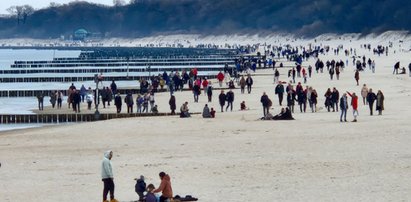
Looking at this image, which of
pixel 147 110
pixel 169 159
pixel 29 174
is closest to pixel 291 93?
pixel 147 110

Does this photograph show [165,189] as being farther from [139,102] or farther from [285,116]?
[139,102]

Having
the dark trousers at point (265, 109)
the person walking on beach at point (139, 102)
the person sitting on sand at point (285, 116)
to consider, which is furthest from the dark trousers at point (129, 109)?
the person sitting on sand at point (285, 116)

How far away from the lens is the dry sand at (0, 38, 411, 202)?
20500 mm

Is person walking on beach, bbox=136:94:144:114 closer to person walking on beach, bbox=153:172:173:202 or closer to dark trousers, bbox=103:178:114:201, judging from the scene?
dark trousers, bbox=103:178:114:201

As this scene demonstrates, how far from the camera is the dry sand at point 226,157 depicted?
→ 67.3ft

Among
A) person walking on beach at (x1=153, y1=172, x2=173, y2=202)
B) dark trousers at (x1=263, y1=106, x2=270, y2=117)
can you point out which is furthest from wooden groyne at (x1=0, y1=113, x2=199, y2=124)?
person walking on beach at (x1=153, y1=172, x2=173, y2=202)

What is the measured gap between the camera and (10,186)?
71.2ft

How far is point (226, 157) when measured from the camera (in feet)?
83.6

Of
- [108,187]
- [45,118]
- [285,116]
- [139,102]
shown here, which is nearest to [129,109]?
[139,102]

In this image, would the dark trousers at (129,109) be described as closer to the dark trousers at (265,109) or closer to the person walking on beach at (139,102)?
the person walking on beach at (139,102)

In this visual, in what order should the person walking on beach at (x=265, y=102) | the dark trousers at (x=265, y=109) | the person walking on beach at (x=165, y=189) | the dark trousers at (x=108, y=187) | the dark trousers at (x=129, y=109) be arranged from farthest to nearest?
the dark trousers at (x=129, y=109) < the dark trousers at (x=265, y=109) < the person walking on beach at (x=265, y=102) < the dark trousers at (x=108, y=187) < the person walking on beach at (x=165, y=189)

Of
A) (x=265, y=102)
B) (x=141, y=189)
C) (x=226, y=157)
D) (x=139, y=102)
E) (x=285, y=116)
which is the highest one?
(x=139, y=102)

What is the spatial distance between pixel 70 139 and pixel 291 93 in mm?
10479

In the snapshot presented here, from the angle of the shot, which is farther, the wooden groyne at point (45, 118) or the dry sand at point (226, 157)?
the wooden groyne at point (45, 118)
